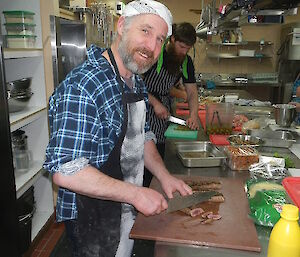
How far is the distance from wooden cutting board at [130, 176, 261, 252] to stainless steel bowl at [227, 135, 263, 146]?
0.81 meters

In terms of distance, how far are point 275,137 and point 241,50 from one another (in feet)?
17.0

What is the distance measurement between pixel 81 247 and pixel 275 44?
7.17 metres

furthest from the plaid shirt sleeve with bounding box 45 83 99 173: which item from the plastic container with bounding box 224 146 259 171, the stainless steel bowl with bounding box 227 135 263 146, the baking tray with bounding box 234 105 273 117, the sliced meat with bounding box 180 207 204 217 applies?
the baking tray with bounding box 234 105 273 117

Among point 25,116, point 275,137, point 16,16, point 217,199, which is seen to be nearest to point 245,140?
point 275,137

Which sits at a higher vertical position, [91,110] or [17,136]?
[91,110]

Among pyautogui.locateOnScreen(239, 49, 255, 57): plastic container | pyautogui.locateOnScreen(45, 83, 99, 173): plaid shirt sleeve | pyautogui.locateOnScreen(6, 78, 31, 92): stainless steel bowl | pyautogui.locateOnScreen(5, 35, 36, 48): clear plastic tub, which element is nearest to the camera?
pyautogui.locateOnScreen(45, 83, 99, 173): plaid shirt sleeve

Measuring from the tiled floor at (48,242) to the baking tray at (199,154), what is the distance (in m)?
1.52

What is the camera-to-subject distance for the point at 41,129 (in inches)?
121

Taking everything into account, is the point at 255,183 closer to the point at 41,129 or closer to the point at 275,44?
the point at 41,129

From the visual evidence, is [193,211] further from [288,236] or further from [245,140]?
[245,140]

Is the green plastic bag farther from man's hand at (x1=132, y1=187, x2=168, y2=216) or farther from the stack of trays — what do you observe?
the stack of trays

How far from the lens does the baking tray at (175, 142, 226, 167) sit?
1.88 metres

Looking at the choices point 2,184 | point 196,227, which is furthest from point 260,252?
point 2,184

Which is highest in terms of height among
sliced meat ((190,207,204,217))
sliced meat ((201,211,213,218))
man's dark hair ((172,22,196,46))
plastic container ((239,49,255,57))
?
man's dark hair ((172,22,196,46))
